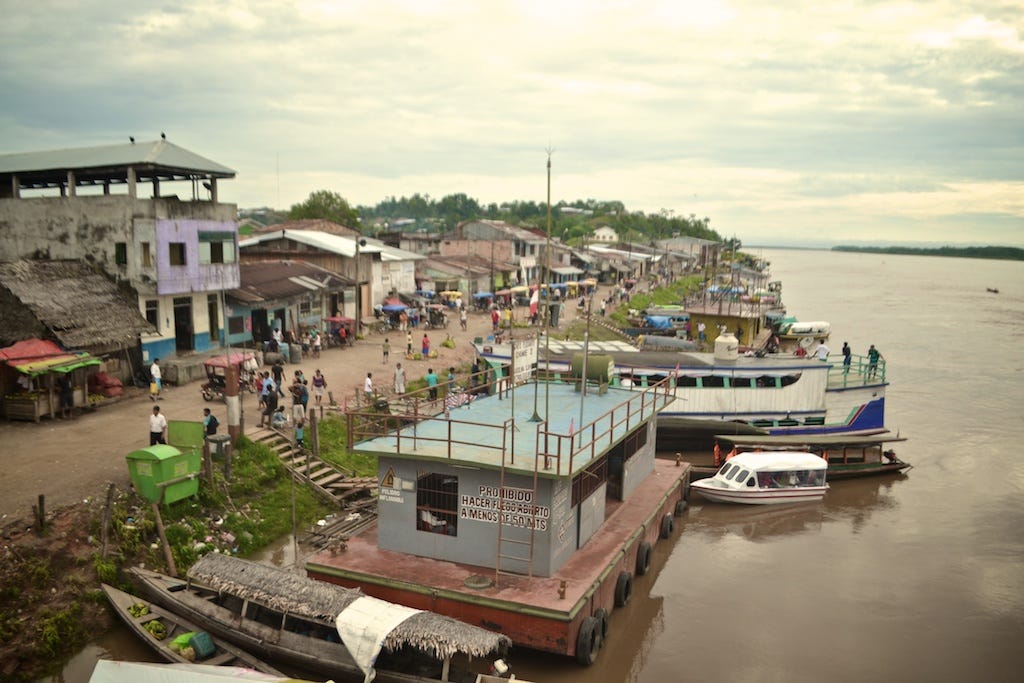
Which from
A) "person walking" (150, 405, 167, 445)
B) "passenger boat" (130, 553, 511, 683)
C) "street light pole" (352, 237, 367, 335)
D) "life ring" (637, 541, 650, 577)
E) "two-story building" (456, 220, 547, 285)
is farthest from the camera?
"two-story building" (456, 220, 547, 285)

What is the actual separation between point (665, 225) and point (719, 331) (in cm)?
13894

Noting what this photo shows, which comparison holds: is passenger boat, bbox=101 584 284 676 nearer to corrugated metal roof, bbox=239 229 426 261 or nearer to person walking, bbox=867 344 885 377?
person walking, bbox=867 344 885 377

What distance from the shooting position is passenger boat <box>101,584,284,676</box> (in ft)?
38.6

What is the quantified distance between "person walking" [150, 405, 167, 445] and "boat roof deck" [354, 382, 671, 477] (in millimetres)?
6632

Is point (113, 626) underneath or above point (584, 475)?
underneath

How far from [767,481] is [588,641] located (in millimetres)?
11181

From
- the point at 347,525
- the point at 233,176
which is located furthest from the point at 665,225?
the point at 347,525

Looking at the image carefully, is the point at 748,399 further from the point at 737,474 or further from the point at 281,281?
the point at 281,281

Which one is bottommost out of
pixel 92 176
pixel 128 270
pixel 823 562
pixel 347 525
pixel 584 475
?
pixel 823 562

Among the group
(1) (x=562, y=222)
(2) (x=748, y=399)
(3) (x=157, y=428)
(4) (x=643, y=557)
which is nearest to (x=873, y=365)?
(2) (x=748, y=399)

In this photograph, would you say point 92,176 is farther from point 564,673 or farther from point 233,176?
point 564,673

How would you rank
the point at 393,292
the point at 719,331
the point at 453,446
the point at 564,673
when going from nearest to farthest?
the point at 564,673, the point at 453,446, the point at 719,331, the point at 393,292

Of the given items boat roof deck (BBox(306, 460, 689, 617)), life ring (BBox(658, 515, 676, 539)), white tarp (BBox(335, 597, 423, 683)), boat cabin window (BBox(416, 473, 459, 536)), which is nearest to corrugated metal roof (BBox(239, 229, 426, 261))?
life ring (BBox(658, 515, 676, 539))

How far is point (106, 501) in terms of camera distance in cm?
1558
